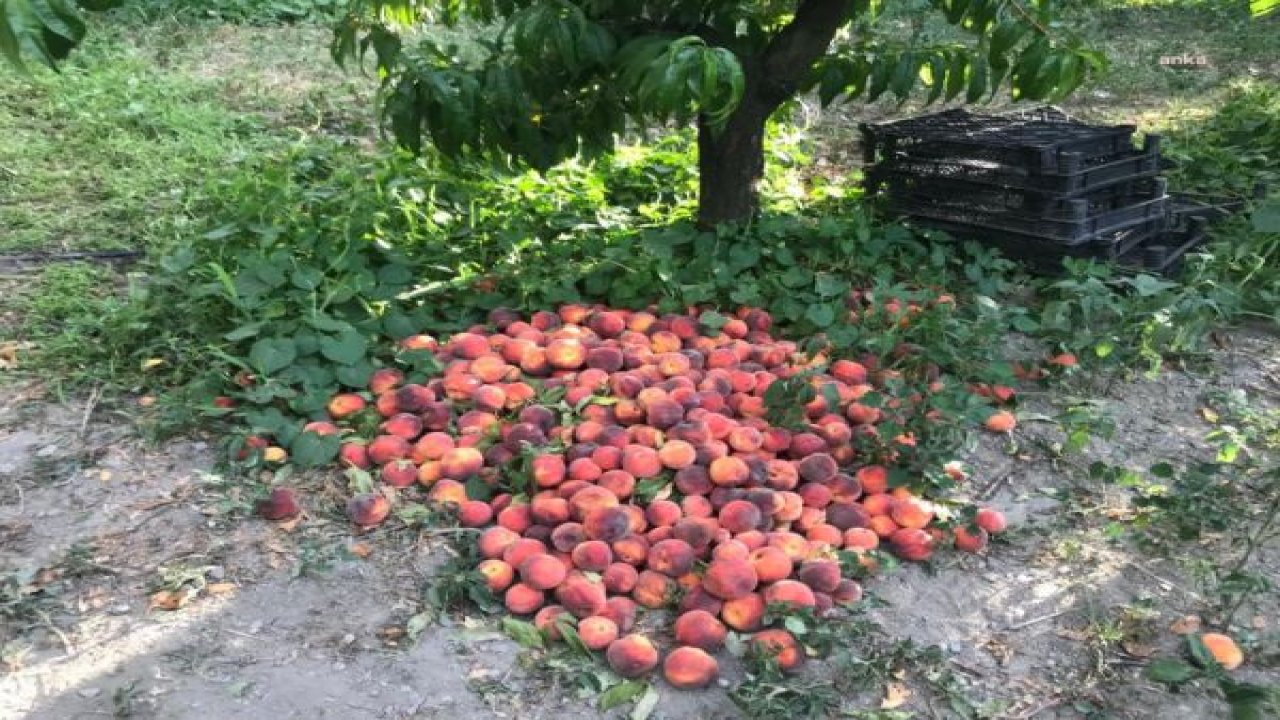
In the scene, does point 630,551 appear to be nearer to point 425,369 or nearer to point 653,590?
point 653,590

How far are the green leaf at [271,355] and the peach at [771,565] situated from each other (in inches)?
51.6

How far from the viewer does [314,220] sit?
3.52 m

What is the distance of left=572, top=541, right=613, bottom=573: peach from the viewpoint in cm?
207

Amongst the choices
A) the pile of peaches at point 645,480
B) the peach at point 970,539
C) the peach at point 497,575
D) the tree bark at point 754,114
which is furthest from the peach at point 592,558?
the tree bark at point 754,114

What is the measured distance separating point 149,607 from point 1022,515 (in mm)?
1857

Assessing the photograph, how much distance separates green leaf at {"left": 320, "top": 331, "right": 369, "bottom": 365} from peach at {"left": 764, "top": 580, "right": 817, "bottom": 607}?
127 cm

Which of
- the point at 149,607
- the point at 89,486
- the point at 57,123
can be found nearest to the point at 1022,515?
the point at 149,607

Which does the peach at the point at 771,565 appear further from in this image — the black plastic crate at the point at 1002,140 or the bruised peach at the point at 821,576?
the black plastic crate at the point at 1002,140

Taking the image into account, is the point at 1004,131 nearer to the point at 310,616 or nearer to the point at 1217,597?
the point at 1217,597

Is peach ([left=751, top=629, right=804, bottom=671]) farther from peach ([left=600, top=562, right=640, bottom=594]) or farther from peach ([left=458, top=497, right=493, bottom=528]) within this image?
peach ([left=458, top=497, right=493, bottom=528])

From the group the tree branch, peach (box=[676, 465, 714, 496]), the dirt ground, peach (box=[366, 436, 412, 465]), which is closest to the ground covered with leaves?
the dirt ground

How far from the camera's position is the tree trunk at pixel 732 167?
3508mm

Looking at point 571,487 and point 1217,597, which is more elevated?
point 571,487

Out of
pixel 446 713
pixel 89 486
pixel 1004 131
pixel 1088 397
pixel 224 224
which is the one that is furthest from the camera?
pixel 1004 131
